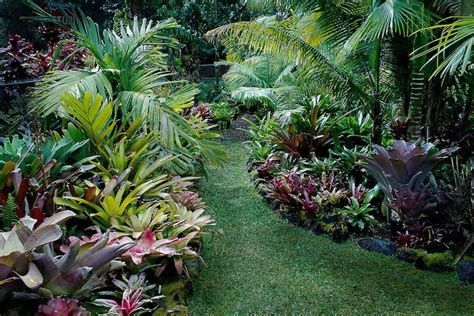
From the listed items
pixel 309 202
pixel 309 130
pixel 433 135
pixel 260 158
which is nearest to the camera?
pixel 309 202

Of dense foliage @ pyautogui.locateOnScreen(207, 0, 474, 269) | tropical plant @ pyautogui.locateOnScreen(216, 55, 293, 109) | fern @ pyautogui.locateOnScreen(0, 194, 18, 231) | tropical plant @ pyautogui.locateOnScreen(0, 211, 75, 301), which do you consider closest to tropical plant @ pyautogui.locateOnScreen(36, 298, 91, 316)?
tropical plant @ pyautogui.locateOnScreen(0, 211, 75, 301)

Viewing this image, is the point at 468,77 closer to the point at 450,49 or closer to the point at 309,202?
the point at 450,49

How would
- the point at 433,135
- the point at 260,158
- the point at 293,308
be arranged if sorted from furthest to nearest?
the point at 260,158
the point at 433,135
the point at 293,308

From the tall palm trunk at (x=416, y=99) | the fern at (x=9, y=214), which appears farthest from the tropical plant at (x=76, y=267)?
the tall palm trunk at (x=416, y=99)

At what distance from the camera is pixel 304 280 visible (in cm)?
326

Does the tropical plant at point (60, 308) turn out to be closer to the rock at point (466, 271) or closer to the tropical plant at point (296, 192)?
the tropical plant at point (296, 192)

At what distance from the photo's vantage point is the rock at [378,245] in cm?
364

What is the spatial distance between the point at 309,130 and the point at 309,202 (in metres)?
1.54

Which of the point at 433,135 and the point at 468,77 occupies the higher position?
the point at 468,77

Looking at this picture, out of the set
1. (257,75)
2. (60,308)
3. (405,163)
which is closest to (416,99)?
(405,163)

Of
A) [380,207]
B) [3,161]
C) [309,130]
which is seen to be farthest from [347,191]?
[3,161]

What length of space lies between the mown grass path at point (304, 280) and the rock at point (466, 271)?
6 centimetres

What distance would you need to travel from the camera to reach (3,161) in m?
3.10

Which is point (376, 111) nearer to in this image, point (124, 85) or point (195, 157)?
point (195, 157)
